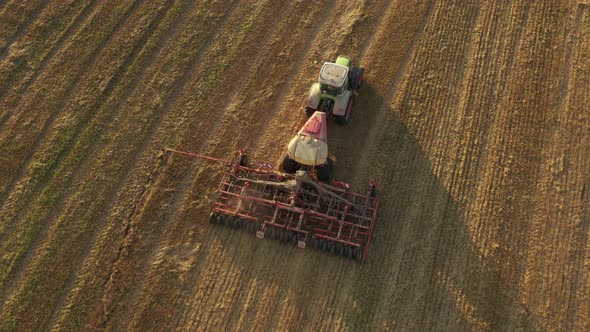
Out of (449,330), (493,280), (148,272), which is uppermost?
(493,280)

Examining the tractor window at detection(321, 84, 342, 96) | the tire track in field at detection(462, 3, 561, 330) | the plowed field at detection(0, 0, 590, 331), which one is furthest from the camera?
the tractor window at detection(321, 84, 342, 96)

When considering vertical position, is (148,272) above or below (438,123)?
below

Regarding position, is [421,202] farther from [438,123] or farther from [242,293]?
[242,293]

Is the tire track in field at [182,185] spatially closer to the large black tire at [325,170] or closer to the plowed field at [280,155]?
the plowed field at [280,155]

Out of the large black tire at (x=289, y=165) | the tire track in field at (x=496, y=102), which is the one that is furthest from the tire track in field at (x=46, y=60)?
the tire track in field at (x=496, y=102)

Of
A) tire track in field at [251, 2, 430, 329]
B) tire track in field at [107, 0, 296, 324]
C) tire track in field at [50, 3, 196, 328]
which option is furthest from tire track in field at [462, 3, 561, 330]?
tire track in field at [50, 3, 196, 328]

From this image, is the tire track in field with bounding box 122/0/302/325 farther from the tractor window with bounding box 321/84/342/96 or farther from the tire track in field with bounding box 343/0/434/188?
the tire track in field with bounding box 343/0/434/188

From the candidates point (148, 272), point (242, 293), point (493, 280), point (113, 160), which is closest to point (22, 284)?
point (148, 272)
